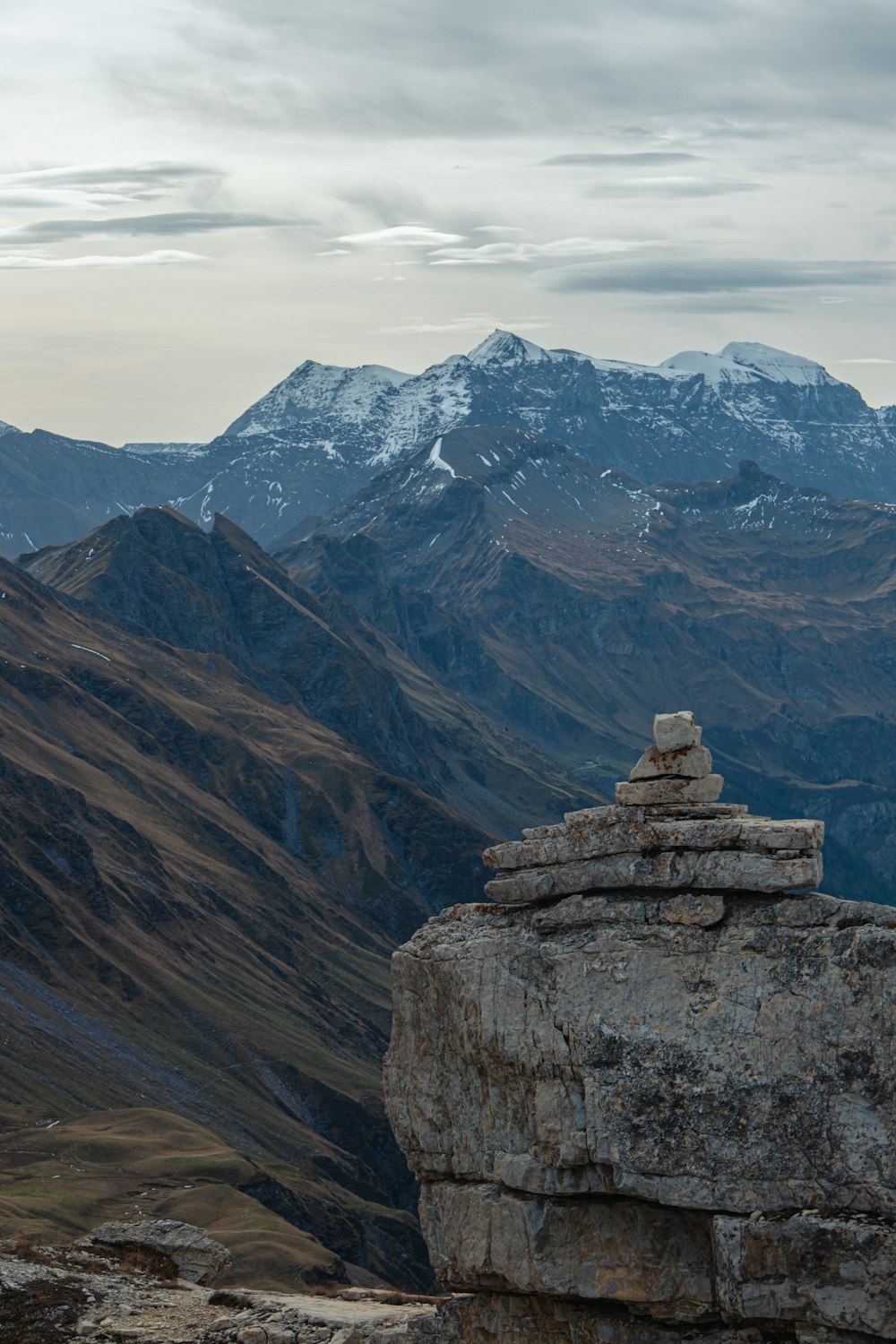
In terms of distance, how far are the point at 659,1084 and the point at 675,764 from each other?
765 cm

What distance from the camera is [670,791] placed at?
37.7m

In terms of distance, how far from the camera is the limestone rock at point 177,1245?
54594mm

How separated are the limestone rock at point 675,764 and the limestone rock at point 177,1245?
26.8 meters

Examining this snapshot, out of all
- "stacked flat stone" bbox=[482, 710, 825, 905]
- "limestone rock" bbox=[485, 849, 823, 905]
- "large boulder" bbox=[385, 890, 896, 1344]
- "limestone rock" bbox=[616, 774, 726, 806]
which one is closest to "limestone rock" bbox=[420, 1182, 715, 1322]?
"large boulder" bbox=[385, 890, 896, 1344]

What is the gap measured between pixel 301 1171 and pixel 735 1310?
168 meters

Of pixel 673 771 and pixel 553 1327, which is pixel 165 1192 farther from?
pixel 673 771

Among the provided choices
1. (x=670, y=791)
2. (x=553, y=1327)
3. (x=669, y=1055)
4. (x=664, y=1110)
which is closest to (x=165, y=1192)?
(x=553, y=1327)

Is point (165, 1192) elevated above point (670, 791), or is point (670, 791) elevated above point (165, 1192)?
point (670, 791)

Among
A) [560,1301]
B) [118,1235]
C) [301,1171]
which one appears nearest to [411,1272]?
[301,1171]

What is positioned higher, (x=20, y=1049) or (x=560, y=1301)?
(x=560, y=1301)

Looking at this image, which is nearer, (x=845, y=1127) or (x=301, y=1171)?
(x=845, y=1127)

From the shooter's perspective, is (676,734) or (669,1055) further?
(676,734)

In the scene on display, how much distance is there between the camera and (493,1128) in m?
36.5

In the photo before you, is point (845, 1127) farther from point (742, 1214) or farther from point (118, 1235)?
point (118, 1235)
